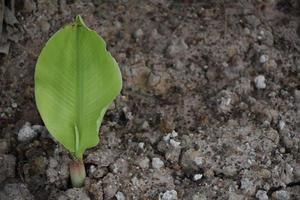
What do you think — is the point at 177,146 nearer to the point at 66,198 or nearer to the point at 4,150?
the point at 66,198

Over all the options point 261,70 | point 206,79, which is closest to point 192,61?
point 206,79

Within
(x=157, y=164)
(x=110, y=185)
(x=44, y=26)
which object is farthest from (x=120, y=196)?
(x=44, y=26)

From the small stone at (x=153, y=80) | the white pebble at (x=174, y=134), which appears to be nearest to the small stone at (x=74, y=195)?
the white pebble at (x=174, y=134)

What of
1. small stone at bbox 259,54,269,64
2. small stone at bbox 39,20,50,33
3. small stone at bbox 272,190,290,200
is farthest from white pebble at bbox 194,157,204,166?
small stone at bbox 39,20,50,33

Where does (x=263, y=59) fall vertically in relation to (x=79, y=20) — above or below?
below

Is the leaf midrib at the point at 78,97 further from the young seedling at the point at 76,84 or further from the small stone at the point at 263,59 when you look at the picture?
the small stone at the point at 263,59

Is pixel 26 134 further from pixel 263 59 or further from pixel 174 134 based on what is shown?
pixel 263 59

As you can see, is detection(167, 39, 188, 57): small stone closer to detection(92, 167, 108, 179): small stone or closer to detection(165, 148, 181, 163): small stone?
detection(165, 148, 181, 163): small stone
